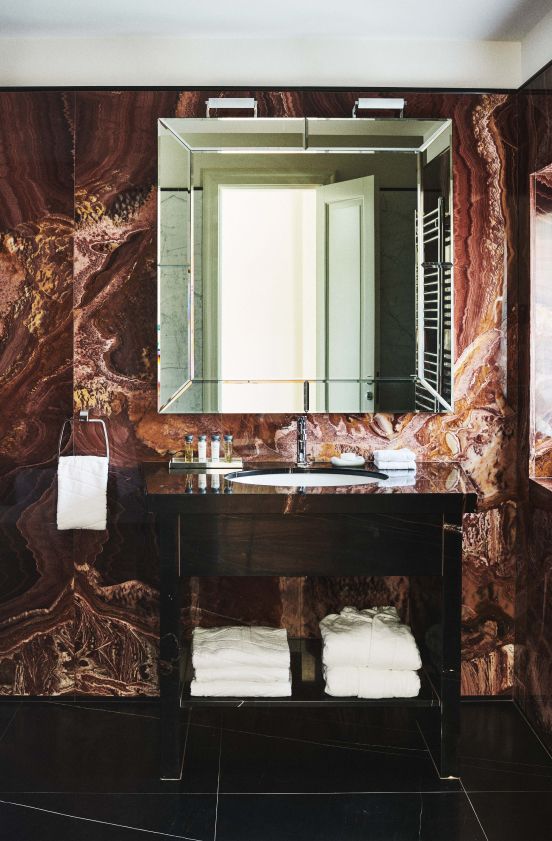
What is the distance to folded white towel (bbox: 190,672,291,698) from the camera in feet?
8.63

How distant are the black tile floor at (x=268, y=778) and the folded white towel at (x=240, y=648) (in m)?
0.35

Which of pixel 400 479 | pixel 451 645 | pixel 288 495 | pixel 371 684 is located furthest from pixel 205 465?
pixel 451 645

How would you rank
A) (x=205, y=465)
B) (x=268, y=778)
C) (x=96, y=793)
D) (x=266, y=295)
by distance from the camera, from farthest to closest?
(x=266, y=295)
(x=205, y=465)
(x=268, y=778)
(x=96, y=793)

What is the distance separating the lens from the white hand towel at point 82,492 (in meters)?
2.97

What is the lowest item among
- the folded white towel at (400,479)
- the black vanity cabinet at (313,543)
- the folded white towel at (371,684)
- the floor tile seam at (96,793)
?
the floor tile seam at (96,793)

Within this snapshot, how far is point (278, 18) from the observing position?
286 cm

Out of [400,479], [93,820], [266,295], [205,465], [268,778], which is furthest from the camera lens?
[266,295]

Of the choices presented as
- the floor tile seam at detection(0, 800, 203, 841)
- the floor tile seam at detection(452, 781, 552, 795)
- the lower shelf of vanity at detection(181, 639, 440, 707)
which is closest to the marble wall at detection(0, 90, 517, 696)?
the lower shelf of vanity at detection(181, 639, 440, 707)

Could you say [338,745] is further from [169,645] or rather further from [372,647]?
[169,645]

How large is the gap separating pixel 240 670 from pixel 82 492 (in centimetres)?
85

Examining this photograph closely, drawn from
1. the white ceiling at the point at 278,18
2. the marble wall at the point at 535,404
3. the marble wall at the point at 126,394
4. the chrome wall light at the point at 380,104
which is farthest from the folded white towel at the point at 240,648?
the white ceiling at the point at 278,18

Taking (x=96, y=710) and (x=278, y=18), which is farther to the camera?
(x=96, y=710)

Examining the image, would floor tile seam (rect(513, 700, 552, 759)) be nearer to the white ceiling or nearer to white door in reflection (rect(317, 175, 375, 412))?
white door in reflection (rect(317, 175, 375, 412))

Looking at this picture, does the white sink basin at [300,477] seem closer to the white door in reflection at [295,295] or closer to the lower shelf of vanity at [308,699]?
the white door in reflection at [295,295]
